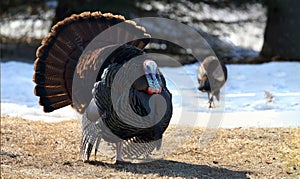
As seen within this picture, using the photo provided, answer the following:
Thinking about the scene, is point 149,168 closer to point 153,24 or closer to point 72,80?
point 72,80

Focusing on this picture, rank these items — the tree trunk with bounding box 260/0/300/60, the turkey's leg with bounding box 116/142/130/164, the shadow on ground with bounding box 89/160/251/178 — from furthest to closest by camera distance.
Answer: the tree trunk with bounding box 260/0/300/60 → the turkey's leg with bounding box 116/142/130/164 → the shadow on ground with bounding box 89/160/251/178

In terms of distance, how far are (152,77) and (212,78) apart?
4265 mm

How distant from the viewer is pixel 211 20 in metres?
13.6

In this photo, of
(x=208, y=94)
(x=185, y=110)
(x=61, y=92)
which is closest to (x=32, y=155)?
(x=61, y=92)

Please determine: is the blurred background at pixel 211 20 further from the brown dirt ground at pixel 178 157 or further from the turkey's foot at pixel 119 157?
the turkey's foot at pixel 119 157

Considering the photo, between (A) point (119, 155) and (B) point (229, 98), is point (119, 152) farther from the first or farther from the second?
(B) point (229, 98)

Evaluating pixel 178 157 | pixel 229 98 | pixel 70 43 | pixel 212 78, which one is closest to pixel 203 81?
pixel 212 78

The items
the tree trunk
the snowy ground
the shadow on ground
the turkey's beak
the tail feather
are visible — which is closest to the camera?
the turkey's beak

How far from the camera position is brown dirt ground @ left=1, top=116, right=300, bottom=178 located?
18.3 ft

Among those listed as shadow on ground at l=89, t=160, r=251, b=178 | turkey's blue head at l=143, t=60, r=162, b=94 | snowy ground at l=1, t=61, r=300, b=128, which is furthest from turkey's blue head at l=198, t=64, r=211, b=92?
turkey's blue head at l=143, t=60, r=162, b=94

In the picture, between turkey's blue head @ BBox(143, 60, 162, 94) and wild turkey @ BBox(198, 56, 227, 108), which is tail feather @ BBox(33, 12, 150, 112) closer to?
turkey's blue head @ BBox(143, 60, 162, 94)

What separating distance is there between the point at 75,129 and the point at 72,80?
161 centimetres

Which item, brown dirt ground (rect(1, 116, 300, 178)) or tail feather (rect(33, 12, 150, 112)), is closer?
brown dirt ground (rect(1, 116, 300, 178))

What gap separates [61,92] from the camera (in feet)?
21.1
